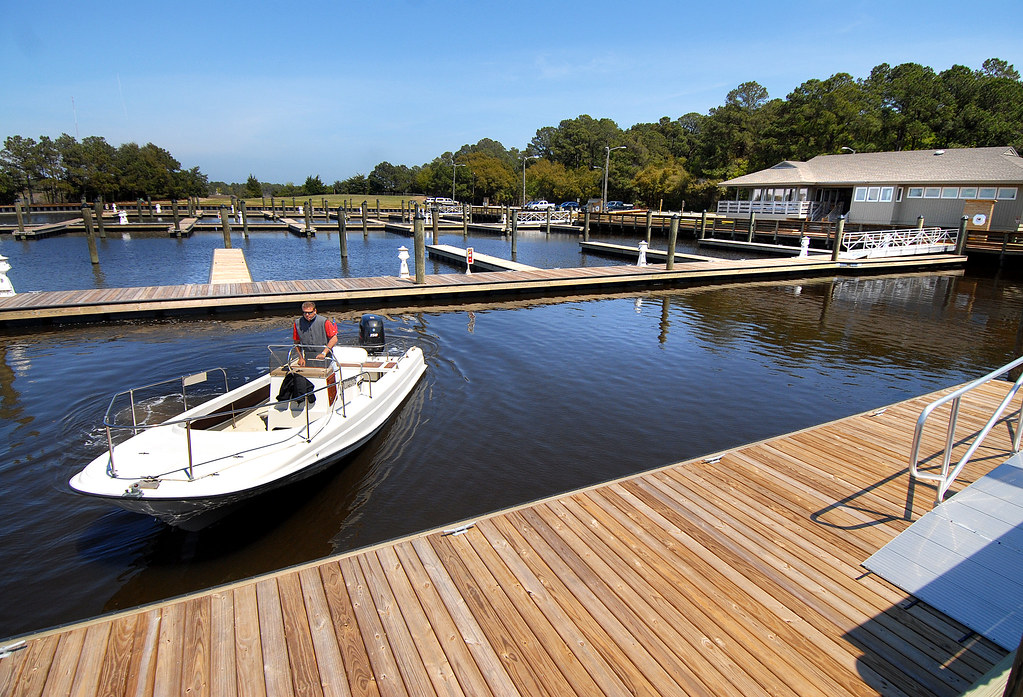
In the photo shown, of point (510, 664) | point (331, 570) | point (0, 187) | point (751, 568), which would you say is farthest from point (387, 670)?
point (0, 187)

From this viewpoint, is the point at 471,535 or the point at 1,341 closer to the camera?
the point at 471,535

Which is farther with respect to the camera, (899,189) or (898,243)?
(899,189)

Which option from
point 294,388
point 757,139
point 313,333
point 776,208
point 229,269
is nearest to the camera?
point 294,388

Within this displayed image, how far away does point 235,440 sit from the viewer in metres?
6.33

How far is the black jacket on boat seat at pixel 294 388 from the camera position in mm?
7141

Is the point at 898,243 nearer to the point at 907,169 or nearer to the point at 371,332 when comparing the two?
the point at 907,169

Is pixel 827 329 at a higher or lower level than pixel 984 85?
lower

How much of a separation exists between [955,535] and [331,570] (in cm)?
517

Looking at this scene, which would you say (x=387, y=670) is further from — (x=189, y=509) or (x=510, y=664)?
(x=189, y=509)

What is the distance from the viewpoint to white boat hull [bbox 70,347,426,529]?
536 cm

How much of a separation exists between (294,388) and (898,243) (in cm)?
3647

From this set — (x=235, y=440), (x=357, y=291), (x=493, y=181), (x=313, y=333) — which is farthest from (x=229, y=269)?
(x=493, y=181)

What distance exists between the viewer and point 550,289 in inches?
795

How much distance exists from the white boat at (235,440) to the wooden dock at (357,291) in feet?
22.5
